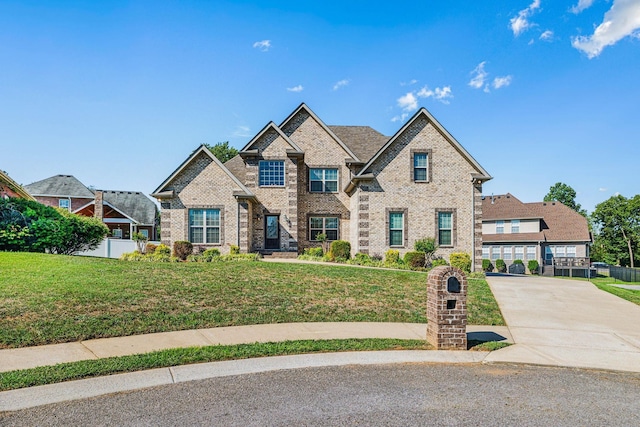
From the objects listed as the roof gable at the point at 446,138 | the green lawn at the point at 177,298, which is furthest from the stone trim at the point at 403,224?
the green lawn at the point at 177,298

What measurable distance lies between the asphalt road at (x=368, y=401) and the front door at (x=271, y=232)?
18.8 meters

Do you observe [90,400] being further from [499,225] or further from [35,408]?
[499,225]

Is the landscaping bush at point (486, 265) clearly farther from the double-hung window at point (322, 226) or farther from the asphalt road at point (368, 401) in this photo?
the asphalt road at point (368, 401)

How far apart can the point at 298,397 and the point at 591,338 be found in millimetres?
7319

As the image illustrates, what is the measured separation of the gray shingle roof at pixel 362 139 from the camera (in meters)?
26.5

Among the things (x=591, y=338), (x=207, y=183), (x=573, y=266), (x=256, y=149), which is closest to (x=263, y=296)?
(x=591, y=338)

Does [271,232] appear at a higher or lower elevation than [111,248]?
higher

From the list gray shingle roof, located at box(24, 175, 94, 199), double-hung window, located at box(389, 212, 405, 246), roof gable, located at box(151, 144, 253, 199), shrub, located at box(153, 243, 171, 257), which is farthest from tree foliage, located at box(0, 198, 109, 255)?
gray shingle roof, located at box(24, 175, 94, 199)

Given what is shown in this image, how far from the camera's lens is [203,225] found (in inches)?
862

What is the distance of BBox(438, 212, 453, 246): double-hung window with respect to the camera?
878 inches

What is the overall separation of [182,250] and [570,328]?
55.6 feet

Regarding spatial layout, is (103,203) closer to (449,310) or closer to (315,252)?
(315,252)

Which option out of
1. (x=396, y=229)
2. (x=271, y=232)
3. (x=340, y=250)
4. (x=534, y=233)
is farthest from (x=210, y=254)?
(x=534, y=233)

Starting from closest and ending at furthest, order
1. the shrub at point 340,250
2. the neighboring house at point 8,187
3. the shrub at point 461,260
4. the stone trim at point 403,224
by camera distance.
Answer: the neighboring house at point 8,187
the shrub at point 461,260
the stone trim at point 403,224
the shrub at point 340,250
